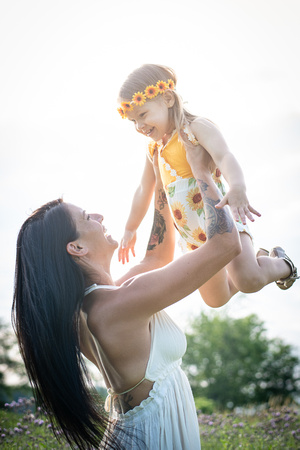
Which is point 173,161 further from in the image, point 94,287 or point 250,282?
point 94,287

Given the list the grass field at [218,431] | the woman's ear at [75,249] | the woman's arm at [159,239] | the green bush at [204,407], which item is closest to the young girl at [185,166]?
the woman's arm at [159,239]

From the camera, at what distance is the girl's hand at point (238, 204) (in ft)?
9.48

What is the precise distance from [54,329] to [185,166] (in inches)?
70.8

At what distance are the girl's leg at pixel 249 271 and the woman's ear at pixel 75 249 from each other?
1.24m


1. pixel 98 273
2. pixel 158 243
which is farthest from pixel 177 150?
pixel 98 273

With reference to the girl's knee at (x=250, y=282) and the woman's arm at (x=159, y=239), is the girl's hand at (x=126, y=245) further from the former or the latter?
the girl's knee at (x=250, y=282)

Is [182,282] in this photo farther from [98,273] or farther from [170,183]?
[170,183]

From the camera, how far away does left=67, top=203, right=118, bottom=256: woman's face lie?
9.85ft

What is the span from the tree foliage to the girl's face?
27470mm

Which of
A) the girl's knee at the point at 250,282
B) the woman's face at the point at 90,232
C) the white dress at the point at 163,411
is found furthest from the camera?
the girl's knee at the point at 250,282

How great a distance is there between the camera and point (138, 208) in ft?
14.8

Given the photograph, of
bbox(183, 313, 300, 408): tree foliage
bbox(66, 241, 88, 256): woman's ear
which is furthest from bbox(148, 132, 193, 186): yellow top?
bbox(183, 313, 300, 408): tree foliage

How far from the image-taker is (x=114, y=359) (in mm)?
2730

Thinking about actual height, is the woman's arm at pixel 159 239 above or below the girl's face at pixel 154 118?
below
